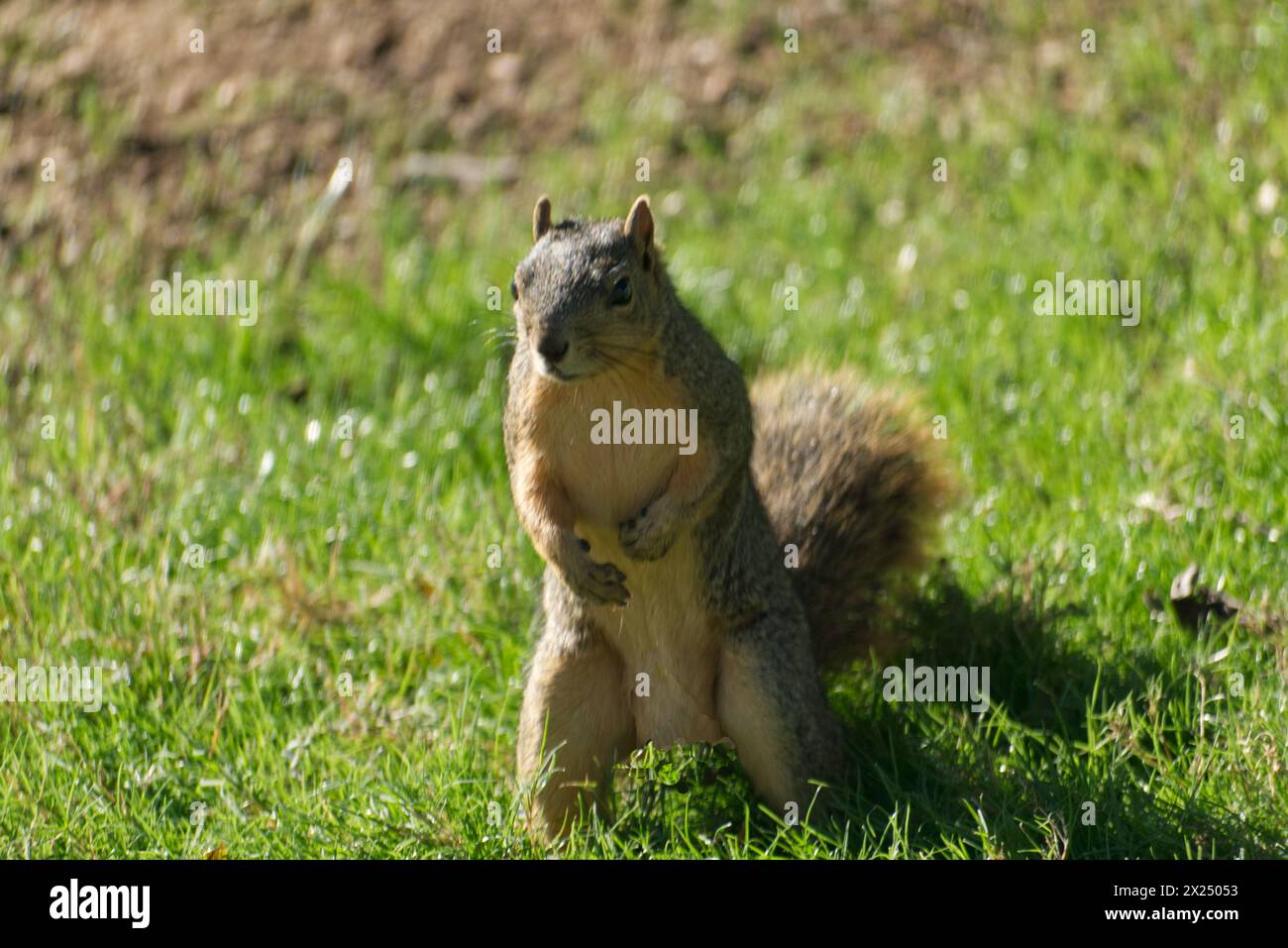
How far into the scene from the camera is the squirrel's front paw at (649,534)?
316 centimetres

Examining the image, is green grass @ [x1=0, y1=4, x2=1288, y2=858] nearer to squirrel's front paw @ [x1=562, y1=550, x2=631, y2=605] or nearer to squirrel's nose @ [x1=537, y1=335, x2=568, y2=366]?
squirrel's front paw @ [x1=562, y1=550, x2=631, y2=605]

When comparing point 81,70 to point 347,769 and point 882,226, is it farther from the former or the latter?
point 347,769

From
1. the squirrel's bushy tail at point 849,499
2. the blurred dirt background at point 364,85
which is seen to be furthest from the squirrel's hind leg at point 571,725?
the blurred dirt background at point 364,85

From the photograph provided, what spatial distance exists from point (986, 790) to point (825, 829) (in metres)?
0.32

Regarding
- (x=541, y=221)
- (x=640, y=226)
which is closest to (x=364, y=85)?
(x=541, y=221)

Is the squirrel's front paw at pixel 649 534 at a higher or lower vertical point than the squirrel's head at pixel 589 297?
lower

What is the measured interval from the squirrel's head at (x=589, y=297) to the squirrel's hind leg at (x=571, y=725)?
61cm

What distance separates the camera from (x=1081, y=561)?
12.9 feet

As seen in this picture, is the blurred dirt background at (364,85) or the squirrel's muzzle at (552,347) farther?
the blurred dirt background at (364,85)

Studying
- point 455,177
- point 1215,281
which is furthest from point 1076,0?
point 455,177

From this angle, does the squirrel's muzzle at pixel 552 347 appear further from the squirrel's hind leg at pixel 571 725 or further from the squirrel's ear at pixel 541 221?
the squirrel's hind leg at pixel 571 725

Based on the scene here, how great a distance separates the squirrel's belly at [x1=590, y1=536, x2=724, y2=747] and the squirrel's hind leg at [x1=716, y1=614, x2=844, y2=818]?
52mm

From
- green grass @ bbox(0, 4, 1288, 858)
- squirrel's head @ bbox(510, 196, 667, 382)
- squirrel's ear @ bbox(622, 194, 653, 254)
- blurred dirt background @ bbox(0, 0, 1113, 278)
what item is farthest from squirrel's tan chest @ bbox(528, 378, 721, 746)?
blurred dirt background @ bbox(0, 0, 1113, 278)

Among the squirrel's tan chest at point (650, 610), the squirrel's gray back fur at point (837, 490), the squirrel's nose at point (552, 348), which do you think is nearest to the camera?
the squirrel's nose at point (552, 348)
